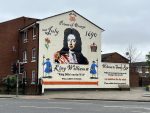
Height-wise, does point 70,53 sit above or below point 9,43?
below

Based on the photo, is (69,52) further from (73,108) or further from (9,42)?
(73,108)

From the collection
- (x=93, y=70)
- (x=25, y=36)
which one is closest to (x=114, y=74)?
(x=93, y=70)

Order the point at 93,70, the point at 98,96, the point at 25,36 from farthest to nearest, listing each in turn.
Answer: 1. the point at 25,36
2. the point at 93,70
3. the point at 98,96

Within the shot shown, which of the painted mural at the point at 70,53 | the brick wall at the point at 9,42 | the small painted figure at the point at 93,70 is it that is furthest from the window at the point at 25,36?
the small painted figure at the point at 93,70

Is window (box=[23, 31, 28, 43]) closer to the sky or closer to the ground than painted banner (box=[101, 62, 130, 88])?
closer to the sky

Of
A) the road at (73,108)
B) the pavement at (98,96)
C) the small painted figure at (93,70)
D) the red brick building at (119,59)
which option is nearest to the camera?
the road at (73,108)

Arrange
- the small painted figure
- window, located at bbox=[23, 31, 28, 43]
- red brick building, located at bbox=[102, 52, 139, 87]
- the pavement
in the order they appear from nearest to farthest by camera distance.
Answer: the pavement
the small painted figure
window, located at bbox=[23, 31, 28, 43]
red brick building, located at bbox=[102, 52, 139, 87]

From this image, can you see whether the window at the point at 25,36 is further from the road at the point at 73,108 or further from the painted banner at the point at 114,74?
the road at the point at 73,108

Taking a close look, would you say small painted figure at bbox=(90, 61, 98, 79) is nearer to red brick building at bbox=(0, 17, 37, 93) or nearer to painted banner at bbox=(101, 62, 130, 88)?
painted banner at bbox=(101, 62, 130, 88)

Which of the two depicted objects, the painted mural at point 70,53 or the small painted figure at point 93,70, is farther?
the small painted figure at point 93,70

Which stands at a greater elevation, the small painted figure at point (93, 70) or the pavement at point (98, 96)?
the small painted figure at point (93, 70)

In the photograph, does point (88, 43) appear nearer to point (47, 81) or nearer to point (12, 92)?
point (47, 81)

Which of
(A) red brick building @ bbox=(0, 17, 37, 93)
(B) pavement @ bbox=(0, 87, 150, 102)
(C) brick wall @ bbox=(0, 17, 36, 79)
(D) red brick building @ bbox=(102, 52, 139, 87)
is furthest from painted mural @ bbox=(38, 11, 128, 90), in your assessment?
(D) red brick building @ bbox=(102, 52, 139, 87)

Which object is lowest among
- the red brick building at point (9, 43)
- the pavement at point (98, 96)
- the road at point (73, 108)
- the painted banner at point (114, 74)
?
the pavement at point (98, 96)
